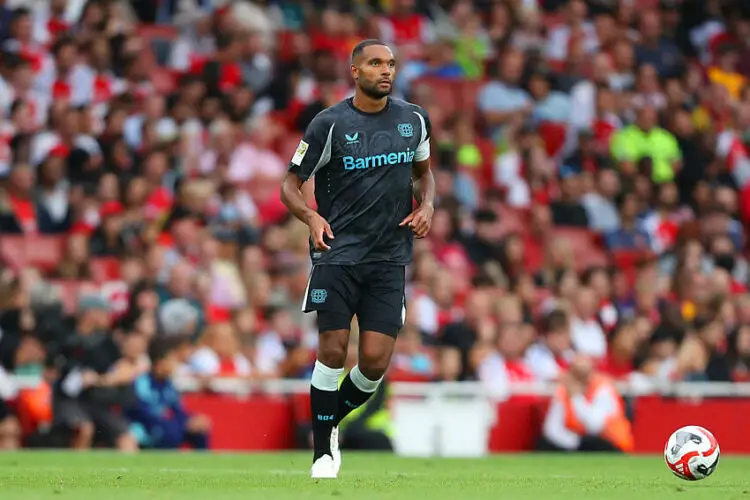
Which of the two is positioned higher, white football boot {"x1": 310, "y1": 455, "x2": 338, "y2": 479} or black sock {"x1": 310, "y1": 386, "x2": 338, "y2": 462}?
black sock {"x1": 310, "y1": 386, "x2": 338, "y2": 462}

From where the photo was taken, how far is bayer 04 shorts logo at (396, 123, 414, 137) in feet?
32.6

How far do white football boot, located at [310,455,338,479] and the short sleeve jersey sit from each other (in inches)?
46.0

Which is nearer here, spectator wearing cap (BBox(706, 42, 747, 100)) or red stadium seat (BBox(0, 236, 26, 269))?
red stadium seat (BBox(0, 236, 26, 269))

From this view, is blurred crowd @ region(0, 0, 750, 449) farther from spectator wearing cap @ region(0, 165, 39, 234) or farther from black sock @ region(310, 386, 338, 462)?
black sock @ region(310, 386, 338, 462)

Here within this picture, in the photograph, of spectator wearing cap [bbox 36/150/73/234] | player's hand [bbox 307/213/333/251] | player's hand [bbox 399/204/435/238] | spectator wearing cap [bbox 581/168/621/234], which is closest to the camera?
player's hand [bbox 307/213/333/251]

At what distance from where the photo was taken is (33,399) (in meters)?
15.3

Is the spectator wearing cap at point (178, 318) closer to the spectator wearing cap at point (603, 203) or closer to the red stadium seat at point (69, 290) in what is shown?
the red stadium seat at point (69, 290)

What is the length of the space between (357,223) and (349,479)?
1537mm

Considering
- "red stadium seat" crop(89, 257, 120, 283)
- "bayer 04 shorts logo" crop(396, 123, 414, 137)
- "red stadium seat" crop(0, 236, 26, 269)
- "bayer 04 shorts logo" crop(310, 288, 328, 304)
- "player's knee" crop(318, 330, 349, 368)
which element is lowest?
"player's knee" crop(318, 330, 349, 368)

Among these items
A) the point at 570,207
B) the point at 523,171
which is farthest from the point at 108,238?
the point at 570,207

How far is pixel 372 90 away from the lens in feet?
32.1

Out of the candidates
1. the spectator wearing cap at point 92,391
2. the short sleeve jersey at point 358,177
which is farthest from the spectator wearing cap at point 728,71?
the short sleeve jersey at point 358,177

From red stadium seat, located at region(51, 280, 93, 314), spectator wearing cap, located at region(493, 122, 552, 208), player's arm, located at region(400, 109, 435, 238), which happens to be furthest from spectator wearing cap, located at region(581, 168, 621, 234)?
player's arm, located at region(400, 109, 435, 238)

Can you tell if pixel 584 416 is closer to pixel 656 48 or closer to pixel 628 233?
pixel 628 233
